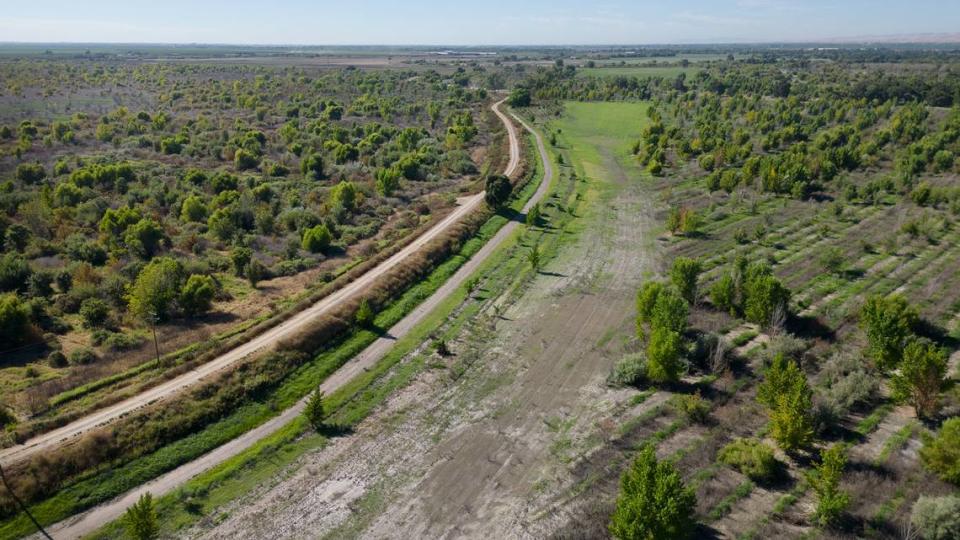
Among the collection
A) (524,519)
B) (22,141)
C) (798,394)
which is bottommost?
(524,519)

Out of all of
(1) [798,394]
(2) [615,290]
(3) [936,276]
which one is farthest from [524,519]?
(3) [936,276]

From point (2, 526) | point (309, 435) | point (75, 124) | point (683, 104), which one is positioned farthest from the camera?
point (683, 104)

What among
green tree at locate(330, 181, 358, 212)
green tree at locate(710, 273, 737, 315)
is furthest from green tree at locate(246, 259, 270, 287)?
green tree at locate(710, 273, 737, 315)

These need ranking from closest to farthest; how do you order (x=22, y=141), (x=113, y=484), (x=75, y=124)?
(x=113, y=484) → (x=22, y=141) → (x=75, y=124)

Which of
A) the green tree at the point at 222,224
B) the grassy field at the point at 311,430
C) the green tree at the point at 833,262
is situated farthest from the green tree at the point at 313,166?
the green tree at the point at 833,262

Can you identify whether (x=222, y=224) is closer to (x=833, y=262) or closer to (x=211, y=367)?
(x=211, y=367)

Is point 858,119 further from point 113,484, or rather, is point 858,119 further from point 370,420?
point 113,484

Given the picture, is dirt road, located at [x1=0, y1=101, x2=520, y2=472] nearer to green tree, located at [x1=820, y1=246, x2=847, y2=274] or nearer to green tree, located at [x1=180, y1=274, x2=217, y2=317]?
green tree, located at [x1=180, y1=274, x2=217, y2=317]
